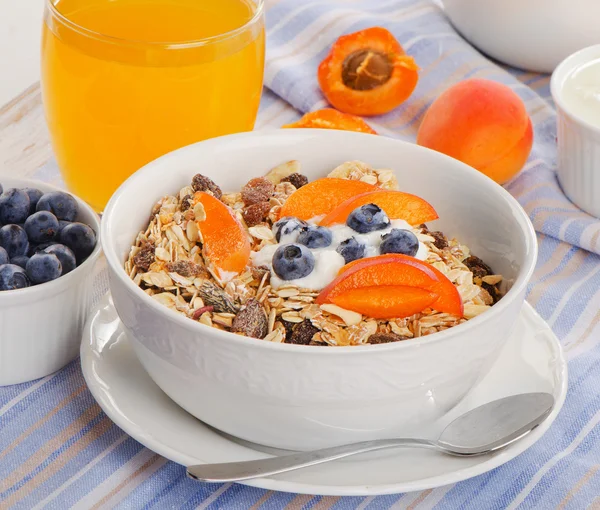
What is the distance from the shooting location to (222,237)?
1.15 metres

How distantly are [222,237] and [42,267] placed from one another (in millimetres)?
240

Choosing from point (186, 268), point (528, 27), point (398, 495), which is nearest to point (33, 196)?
point (186, 268)

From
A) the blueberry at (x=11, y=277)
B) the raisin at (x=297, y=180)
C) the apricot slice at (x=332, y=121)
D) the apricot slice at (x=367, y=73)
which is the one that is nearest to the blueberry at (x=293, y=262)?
the raisin at (x=297, y=180)

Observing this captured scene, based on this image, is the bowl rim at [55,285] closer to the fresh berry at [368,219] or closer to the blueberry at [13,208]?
the blueberry at [13,208]

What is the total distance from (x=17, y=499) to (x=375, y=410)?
426 millimetres

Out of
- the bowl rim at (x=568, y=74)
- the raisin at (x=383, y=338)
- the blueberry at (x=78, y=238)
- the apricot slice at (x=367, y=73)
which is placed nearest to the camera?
→ the raisin at (x=383, y=338)

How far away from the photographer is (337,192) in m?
1.22

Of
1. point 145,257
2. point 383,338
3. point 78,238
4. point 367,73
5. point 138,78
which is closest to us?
point 383,338

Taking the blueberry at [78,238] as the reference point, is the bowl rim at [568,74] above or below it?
above

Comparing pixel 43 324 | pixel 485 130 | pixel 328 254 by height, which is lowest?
pixel 43 324

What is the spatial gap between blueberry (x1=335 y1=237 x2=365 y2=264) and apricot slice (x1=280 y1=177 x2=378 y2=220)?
0.12m

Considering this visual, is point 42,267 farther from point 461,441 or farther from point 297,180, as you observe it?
point 461,441

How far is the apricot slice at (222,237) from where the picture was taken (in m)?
1.13

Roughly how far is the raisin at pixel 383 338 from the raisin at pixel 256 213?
0.27 metres
